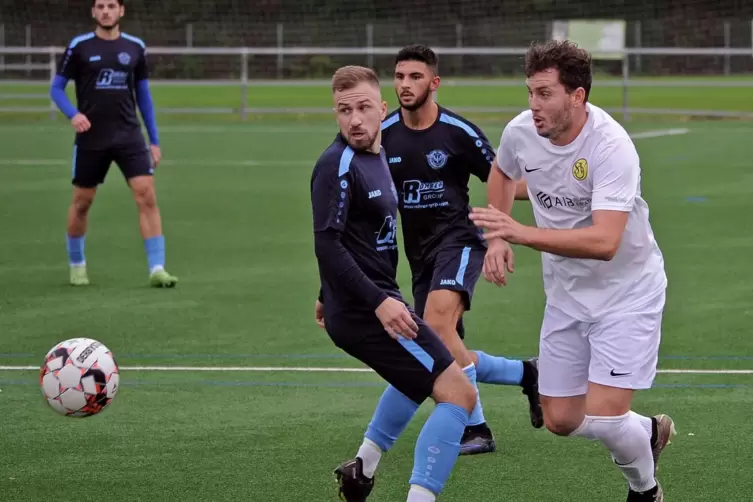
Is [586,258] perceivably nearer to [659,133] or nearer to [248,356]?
[248,356]

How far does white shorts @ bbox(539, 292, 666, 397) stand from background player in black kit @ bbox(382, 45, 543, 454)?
1.20 m

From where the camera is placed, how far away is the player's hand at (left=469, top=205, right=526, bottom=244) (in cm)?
514

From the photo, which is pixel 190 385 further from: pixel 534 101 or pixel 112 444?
pixel 534 101

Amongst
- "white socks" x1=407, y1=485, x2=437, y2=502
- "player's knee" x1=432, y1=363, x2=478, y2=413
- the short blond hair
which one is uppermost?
the short blond hair

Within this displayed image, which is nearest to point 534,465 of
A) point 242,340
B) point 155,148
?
point 242,340

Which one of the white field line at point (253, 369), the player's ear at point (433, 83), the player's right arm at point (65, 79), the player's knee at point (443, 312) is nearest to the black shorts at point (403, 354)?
the player's knee at point (443, 312)

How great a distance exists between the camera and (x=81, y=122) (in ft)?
36.7

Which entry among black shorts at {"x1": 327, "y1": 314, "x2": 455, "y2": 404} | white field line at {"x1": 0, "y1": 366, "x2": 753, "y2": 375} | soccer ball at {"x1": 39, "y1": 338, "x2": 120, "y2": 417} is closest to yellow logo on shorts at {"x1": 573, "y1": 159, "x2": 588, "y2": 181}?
black shorts at {"x1": 327, "y1": 314, "x2": 455, "y2": 404}

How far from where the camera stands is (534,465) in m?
6.44

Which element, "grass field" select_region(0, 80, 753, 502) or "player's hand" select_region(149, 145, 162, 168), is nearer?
"grass field" select_region(0, 80, 753, 502)

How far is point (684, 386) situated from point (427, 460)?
118 inches

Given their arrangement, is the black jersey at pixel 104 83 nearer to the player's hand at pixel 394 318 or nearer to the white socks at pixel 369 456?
the white socks at pixel 369 456

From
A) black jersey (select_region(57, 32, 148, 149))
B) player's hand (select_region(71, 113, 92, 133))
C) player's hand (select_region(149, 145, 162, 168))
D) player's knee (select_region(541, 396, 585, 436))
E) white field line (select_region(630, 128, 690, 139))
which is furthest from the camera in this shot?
white field line (select_region(630, 128, 690, 139))

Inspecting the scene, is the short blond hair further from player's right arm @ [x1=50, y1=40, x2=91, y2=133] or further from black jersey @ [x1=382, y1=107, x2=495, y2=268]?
player's right arm @ [x1=50, y1=40, x2=91, y2=133]
